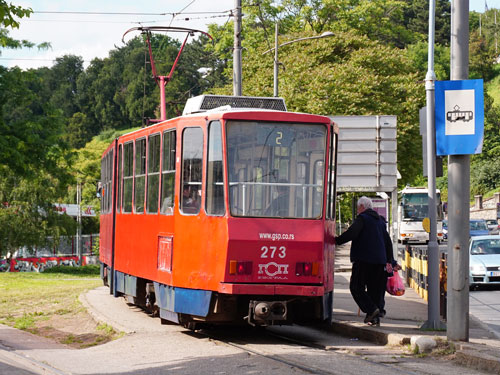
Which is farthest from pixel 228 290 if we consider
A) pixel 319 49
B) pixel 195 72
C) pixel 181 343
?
pixel 195 72

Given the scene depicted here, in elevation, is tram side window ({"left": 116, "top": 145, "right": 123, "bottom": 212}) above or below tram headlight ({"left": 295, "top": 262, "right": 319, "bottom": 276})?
above

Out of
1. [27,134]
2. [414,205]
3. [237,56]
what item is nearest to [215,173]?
[237,56]

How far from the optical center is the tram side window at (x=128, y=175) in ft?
52.6

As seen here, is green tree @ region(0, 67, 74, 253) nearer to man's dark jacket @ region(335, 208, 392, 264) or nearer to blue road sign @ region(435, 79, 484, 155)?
man's dark jacket @ region(335, 208, 392, 264)

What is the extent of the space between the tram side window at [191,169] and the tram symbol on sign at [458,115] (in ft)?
10.7

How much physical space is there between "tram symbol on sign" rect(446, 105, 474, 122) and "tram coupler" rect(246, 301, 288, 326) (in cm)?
311

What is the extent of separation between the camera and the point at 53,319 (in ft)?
58.1

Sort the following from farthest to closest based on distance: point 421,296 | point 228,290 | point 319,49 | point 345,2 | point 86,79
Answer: point 86,79 → point 345,2 → point 319,49 → point 421,296 → point 228,290

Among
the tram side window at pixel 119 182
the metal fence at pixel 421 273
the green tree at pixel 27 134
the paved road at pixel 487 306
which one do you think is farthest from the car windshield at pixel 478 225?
the tram side window at pixel 119 182

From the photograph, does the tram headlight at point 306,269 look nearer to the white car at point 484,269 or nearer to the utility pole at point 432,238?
the utility pole at point 432,238

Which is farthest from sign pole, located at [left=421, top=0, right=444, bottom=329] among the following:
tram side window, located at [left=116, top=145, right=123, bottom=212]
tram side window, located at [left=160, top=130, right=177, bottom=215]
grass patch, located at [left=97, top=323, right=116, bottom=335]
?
tram side window, located at [left=116, top=145, right=123, bottom=212]

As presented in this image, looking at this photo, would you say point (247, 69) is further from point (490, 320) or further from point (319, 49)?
point (490, 320)

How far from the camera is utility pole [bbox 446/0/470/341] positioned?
11.3 meters

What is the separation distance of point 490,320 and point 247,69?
36.7 metres
